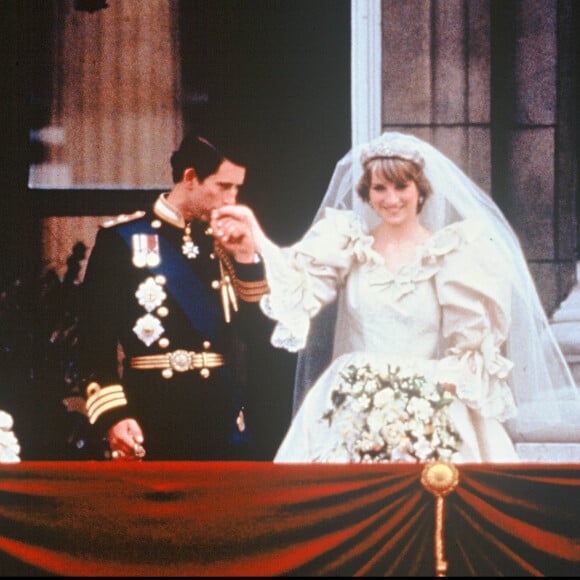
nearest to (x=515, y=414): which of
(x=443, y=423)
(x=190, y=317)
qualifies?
(x=443, y=423)

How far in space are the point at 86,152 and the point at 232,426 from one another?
1226 mm

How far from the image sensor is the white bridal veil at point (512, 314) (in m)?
4.39

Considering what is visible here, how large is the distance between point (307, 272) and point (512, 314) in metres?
0.72

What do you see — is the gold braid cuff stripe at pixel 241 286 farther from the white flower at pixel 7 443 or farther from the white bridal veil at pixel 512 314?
the white flower at pixel 7 443

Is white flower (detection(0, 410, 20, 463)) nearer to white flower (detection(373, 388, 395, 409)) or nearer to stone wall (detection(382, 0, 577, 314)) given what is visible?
white flower (detection(373, 388, 395, 409))

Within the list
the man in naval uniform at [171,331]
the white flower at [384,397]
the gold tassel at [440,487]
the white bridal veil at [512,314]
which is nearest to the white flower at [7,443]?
the man in naval uniform at [171,331]

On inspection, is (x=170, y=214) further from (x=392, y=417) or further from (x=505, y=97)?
(x=505, y=97)

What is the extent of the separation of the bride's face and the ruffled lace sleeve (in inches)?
3.8

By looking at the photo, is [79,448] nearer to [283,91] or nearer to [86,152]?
[86,152]

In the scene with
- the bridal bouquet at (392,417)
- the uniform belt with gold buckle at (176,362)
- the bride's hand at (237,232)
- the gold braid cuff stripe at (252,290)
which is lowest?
the bridal bouquet at (392,417)

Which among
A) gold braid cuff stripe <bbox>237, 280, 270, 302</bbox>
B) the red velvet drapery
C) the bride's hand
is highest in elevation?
the bride's hand

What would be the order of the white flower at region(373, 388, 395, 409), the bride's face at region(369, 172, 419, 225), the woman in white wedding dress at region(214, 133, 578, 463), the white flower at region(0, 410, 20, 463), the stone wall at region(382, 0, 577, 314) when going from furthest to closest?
the stone wall at region(382, 0, 577, 314)
the bride's face at region(369, 172, 419, 225)
the woman in white wedding dress at region(214, 133, 578, 463)
the white flower at region(0, 410, 20, 463)
the white flower at region(373, 388, 395, 409)

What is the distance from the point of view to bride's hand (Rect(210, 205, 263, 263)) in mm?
4443

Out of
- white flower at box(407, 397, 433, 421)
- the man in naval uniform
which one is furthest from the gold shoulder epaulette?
white flower at box(407, 397, 433, 421)
